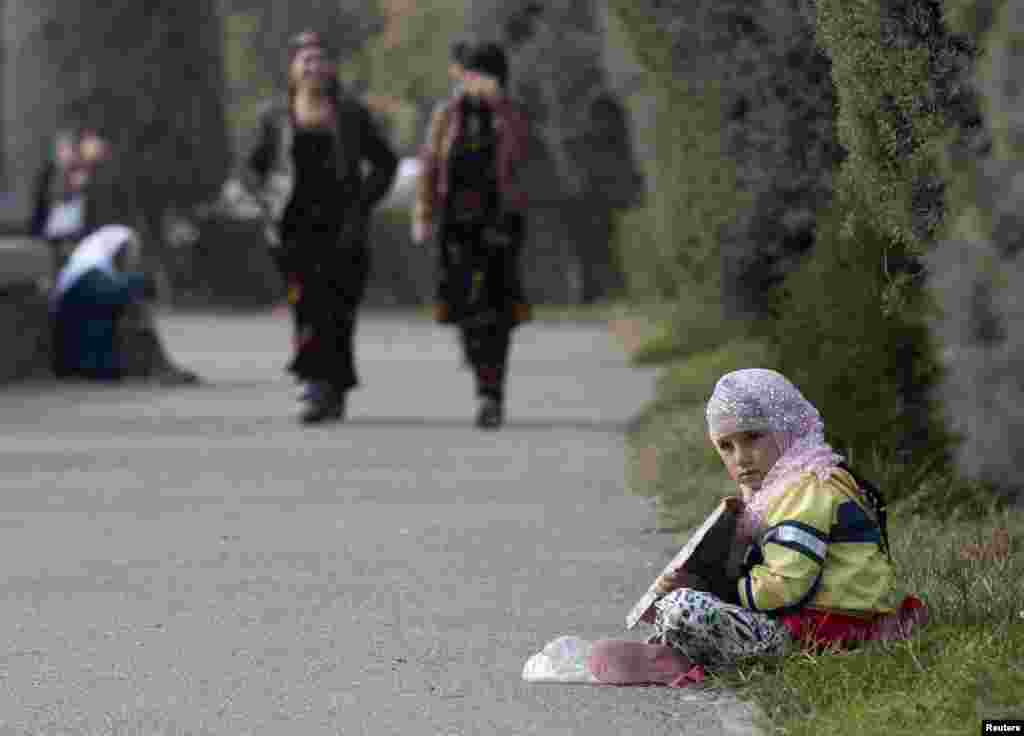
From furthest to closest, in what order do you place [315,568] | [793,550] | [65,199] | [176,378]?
[65,199] → [176,378] → [315,568] → [793,550]

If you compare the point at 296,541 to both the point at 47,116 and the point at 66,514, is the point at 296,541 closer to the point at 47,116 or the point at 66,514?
the point at 66,514

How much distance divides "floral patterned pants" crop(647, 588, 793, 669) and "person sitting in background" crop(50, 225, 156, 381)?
35.3ft

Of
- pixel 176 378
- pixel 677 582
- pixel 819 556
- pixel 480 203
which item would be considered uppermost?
pixel 480 203

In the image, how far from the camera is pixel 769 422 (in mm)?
5941

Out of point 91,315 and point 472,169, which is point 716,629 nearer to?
point 472,169

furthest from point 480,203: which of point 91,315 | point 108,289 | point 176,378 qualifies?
point 91,315

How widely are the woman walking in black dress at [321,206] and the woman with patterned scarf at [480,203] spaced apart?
33cm

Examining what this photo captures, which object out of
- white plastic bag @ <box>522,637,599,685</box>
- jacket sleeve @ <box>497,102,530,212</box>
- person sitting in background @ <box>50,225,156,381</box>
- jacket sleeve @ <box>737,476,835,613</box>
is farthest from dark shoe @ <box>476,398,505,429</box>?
jacket sleeve @ <box>737,476,835,613</box>

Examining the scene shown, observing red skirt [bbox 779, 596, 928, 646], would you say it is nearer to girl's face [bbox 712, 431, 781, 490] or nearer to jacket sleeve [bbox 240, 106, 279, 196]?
girl's face [bbox 712, 431, 781, 490]

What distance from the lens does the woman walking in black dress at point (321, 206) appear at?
12703mm

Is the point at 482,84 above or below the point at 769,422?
above

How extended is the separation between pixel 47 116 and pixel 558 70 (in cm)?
583

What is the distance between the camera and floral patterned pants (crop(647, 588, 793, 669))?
5777 mm

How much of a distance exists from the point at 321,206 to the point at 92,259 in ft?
13.2
